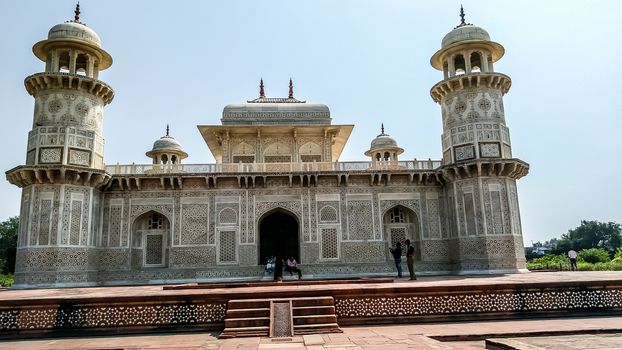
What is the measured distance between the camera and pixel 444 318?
24.7ft

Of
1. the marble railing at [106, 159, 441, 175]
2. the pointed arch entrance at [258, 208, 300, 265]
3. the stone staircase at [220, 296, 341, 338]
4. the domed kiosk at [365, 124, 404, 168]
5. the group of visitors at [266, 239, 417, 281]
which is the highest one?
the domed kiosk at [365, 124, 404, 168]

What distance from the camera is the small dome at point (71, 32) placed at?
1666cm

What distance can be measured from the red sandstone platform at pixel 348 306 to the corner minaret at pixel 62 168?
28.9ft

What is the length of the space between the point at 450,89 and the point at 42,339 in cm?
1588

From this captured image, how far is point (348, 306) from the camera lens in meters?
7.46

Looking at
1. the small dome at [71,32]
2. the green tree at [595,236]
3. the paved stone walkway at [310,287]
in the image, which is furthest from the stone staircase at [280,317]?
the green tree at [595,236]

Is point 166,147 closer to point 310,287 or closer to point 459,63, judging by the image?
point 459,63

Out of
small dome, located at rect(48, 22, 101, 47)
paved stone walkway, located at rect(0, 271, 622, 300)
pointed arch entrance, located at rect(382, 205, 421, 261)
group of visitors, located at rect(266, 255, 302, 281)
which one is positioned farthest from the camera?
pointed arch entrance, located at rect(382, 205, 421, 261)

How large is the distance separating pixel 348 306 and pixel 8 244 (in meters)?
47.5

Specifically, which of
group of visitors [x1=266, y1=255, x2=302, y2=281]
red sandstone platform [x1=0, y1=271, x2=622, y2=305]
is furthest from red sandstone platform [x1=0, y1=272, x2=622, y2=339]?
group of visitors [x1=266, y1=255, x2=302, y2=281]

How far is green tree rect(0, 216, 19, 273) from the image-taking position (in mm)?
36500

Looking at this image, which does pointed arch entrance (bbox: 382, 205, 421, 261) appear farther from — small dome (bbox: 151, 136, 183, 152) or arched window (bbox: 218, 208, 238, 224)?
small dome (bbox: 151, 136, 183, 152)

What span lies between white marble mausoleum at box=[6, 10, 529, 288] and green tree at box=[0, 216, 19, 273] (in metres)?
25.7

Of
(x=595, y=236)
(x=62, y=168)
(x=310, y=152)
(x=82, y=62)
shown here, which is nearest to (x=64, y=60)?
(x=82, y=62)
